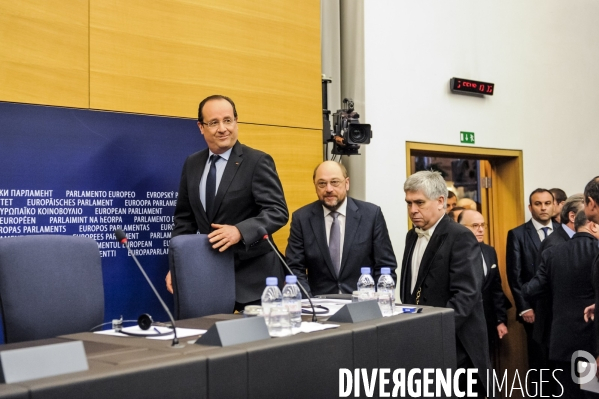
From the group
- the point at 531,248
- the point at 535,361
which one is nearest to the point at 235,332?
the point at 531,248

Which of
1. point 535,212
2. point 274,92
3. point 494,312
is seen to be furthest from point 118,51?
point 535,212

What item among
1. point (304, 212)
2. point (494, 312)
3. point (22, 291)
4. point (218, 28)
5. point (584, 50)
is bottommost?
point (494, 312)

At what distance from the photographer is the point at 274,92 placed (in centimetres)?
440

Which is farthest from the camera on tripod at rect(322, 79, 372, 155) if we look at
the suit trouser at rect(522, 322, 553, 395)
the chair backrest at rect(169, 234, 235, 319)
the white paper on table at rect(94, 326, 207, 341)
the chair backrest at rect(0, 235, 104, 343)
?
the white paper on table at rect(94, 326, 207, 341)

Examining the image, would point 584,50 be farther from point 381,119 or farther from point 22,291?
point 22,291

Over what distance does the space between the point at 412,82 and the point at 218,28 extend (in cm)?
217

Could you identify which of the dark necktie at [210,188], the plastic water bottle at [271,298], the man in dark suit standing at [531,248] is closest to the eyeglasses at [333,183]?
the dark necktie at [210,188]

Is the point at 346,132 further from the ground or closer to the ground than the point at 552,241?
further from the ground

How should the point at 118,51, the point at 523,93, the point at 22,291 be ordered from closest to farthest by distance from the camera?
the point at 22,291, the point at 118,51, the point at 523,93

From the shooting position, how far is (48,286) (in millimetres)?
2557

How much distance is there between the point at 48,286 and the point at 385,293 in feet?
4.16

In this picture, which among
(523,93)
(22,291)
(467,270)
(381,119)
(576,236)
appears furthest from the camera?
(523,93)

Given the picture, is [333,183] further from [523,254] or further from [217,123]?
[523,254]

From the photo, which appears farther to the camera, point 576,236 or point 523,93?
point 523,93
